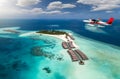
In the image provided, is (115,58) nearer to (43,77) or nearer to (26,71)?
(43,77)

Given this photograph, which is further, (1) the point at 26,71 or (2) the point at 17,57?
(2) the point at 17,57

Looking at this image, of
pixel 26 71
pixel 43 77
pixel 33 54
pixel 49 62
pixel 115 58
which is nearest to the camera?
pixel 43 77

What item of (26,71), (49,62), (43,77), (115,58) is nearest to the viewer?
(43,77)

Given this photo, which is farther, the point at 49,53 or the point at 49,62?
the point at 49,53

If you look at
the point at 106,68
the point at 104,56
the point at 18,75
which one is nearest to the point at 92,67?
the point at 106,68

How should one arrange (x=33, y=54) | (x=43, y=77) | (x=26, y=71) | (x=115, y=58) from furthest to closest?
1. (x=33, y=54)
2. (x=115, y=58)
3. (x=26, y=71)
4. (x=43, y=77)

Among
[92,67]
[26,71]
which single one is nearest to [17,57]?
[26,71]

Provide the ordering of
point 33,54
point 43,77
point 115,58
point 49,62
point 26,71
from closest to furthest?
1. point 43,77
2. point 26,71
3. point 49,62
4. point 115,58
5. point 33,54

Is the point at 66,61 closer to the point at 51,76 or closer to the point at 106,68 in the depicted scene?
the point at 51,76
